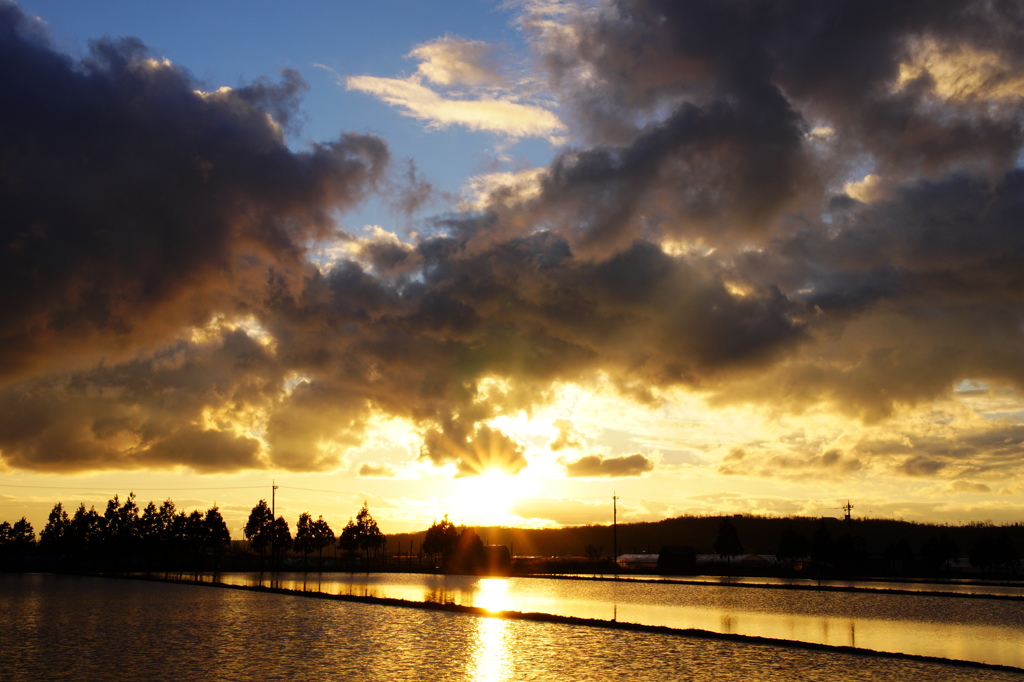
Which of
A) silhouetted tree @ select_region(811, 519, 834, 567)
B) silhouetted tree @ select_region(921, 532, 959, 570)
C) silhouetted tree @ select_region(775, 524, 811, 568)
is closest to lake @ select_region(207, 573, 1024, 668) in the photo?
silhouetted tree @ select_region(811, 519, 834, 567)

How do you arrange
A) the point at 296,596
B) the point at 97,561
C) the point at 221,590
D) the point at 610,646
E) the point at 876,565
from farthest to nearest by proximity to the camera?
the point at 97,561 → the point at 876,565 → the point at 221,590 → the point at 296,596 → the point at 610,646

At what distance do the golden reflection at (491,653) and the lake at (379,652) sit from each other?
49mm

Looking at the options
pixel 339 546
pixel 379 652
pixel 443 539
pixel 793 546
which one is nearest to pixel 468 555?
pixel 443 539

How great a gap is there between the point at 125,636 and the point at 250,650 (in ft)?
26.5

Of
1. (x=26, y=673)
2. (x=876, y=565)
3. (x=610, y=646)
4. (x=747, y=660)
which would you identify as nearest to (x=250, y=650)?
(x=26, y=673)

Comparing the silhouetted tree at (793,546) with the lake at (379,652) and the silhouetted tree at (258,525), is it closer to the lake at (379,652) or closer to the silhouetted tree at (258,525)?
the silhouetted tree at (258,525)

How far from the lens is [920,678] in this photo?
25656 mm

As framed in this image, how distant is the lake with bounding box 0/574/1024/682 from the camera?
25.4 metres

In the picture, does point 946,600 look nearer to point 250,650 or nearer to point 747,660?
point 747,660

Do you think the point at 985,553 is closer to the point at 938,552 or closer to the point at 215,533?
the point at 938,552

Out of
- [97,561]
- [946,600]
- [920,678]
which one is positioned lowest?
[97,561]

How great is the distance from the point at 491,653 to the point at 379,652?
444cm

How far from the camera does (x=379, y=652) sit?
3025 cm

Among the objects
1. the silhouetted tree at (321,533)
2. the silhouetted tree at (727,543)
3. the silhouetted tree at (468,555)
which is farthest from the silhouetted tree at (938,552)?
the silhouetted tree at (321,533)
